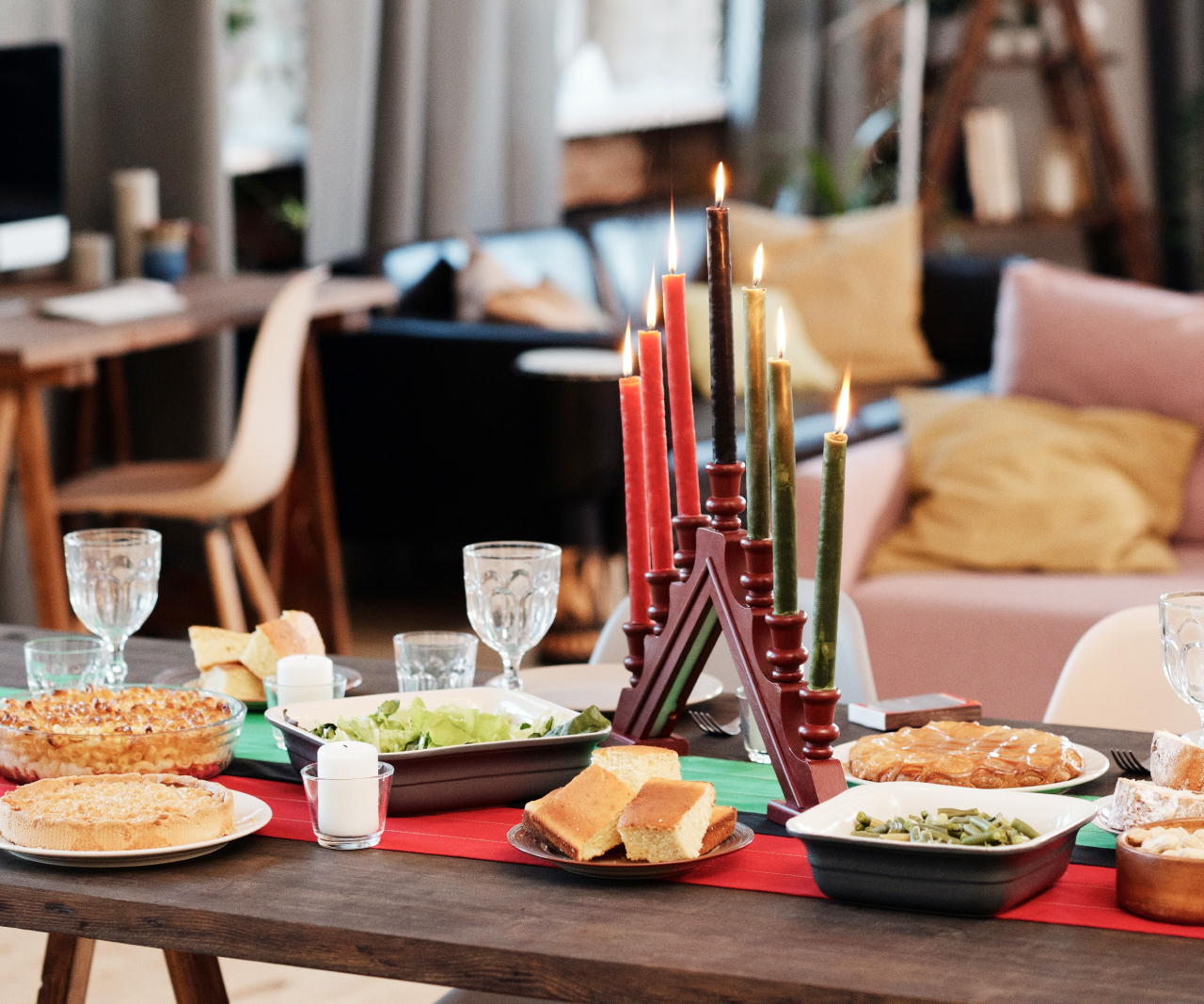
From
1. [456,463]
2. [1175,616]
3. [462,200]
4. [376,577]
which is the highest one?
[462,200]

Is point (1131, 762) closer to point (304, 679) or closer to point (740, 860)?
point (740, 860)

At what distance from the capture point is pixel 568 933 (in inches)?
35.3

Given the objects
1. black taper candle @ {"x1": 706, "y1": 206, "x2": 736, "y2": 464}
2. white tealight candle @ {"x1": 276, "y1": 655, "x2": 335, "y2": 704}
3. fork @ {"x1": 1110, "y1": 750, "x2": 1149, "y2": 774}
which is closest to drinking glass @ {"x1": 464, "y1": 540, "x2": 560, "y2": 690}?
white tealight candle @ {"x1": 276, "y1": 655, "x2": 335, "y2": 704}

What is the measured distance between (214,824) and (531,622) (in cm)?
41

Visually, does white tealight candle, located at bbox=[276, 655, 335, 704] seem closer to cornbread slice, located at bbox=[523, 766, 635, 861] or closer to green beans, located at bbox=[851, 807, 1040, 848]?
cornbread slice, located at bbox=[523, 766, 635, 861]

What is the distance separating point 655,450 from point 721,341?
0.38 ft

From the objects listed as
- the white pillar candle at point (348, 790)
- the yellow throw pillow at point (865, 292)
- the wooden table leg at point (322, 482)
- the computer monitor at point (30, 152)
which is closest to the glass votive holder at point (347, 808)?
the white pillar candle at point (348, 790)

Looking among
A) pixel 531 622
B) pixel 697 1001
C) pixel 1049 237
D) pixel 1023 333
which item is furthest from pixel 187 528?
pixel 1049 237

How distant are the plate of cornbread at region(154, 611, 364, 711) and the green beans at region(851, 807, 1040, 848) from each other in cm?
58

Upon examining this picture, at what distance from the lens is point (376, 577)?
4.69 meters

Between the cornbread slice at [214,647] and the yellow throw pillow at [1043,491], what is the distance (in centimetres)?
155

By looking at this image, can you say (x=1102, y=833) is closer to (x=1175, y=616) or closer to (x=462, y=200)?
(x=1175, y=616)

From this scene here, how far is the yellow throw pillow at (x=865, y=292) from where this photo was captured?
4.84m

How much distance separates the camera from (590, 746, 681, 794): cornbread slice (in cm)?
107
